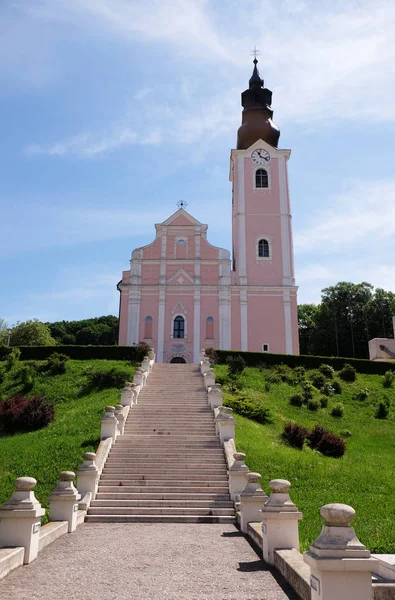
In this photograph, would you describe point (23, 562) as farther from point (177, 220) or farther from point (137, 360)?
point (177, 220)

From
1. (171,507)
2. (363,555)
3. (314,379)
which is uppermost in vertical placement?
(314,379)

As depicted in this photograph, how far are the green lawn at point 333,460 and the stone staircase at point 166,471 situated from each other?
1.29 metres

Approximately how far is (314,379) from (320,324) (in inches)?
1474

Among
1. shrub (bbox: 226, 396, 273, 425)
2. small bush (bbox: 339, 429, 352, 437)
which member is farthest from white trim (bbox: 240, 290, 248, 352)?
small bush (bbox: 339, 429, 352, 437)

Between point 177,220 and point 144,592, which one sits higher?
point 177,220

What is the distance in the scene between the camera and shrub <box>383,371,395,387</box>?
91.0 feet

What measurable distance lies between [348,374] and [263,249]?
1507 cm

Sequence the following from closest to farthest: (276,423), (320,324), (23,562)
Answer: (23,562), (276,423), (320,324)

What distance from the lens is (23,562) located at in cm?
720

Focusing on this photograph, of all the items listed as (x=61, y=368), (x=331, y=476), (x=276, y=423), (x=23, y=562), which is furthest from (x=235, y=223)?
(x=23, y=562)

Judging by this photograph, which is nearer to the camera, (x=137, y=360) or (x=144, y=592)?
(x=144, y=592)

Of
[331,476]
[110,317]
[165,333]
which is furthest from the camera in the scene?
[110,317]

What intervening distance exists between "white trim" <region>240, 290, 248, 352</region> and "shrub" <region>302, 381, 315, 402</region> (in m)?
11.7

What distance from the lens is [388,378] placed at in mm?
28141
